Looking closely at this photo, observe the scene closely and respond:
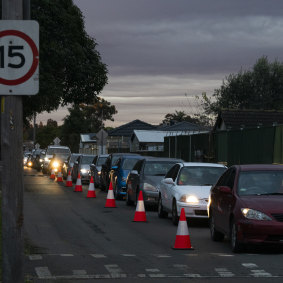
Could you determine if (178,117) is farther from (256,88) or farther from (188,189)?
(188,189)

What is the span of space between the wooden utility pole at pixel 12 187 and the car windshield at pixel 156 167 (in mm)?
15835

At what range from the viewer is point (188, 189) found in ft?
60.5

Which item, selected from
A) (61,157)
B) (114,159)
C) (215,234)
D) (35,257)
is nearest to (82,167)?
(114,159)

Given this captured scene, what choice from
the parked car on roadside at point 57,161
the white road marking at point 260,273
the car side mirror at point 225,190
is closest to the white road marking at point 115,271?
the white road marking at point 260,273

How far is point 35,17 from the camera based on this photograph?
118ft

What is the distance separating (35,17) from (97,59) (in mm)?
5456

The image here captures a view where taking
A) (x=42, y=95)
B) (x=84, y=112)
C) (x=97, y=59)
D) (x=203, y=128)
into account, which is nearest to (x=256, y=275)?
(x=42, y=95)

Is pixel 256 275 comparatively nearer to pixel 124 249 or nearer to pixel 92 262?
pixel 92 262

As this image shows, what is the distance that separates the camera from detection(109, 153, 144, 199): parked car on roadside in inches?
1104

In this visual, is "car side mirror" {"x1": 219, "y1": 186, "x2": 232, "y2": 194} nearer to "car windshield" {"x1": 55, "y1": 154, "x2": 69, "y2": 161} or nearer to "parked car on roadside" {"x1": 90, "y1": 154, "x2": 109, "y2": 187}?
"parked car on roadside" {"x1": 90, "y1": 154, "x2": 109, "y2": 187}

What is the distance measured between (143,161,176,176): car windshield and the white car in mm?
2905

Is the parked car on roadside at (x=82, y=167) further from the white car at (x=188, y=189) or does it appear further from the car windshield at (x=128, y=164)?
the white car at (x=188, y=189)

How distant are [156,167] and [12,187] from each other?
1631cm

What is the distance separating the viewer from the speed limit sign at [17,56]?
7586mm
